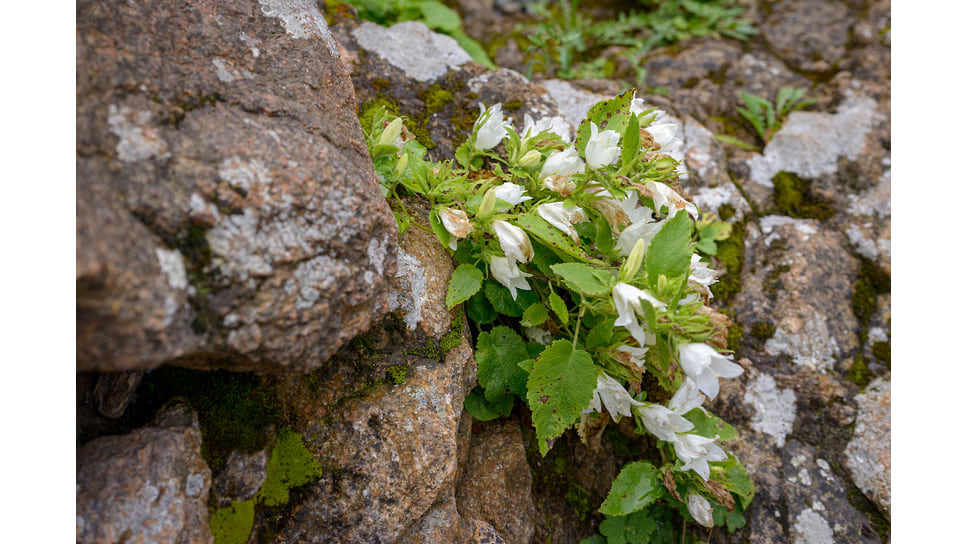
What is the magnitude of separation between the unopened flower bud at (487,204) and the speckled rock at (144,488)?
4.02 feet

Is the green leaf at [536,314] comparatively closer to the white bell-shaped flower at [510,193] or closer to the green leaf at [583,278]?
the green leaf at [583,278]

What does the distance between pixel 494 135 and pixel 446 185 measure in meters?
0.46

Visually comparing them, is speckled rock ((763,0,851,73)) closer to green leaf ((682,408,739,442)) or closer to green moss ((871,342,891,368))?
green moss ((871,342,891,368))

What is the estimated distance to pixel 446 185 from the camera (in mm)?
2160

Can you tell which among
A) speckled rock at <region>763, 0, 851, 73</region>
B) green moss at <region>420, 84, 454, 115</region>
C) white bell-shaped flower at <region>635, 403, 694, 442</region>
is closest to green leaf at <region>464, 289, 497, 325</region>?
white bell-shaped flower at <region>635, 403, 694, 442</region>

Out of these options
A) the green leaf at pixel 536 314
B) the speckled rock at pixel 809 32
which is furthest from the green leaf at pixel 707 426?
the speckled rock at pixel 809 32

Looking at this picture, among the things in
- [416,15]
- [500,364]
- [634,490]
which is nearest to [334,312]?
[500,364]

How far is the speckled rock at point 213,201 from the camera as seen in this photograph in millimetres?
1261

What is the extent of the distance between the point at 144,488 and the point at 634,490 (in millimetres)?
1824

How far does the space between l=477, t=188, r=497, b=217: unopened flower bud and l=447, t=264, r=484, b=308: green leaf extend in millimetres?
230

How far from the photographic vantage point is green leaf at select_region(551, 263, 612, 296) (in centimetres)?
188

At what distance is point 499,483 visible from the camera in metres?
2.32

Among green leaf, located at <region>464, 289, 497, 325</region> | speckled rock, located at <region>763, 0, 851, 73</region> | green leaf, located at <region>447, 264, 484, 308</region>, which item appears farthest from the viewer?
speckled rock, located at <region>763, 0, 851, 73</region>

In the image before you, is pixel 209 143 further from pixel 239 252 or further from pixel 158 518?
pixel 158 518
